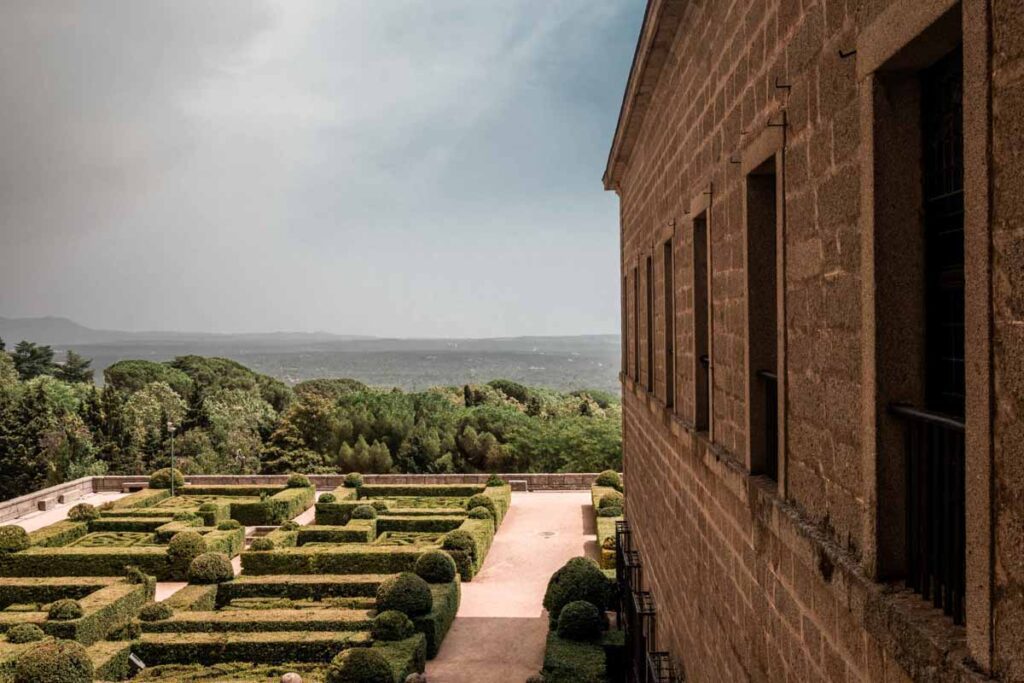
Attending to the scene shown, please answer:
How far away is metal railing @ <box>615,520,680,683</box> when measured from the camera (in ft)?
26.6

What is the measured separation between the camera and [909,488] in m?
2.75

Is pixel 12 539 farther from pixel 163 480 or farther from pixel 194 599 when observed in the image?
pixel 163 480

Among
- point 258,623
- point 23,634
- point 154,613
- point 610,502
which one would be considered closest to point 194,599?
point 154,613

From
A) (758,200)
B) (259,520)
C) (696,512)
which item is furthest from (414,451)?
(758,200)

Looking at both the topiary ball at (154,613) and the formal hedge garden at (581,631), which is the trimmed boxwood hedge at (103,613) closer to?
the topiary ball at (154,613)

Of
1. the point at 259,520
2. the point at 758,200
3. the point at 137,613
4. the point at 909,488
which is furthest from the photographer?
the point at 259,520

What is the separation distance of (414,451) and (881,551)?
35733 millimetres

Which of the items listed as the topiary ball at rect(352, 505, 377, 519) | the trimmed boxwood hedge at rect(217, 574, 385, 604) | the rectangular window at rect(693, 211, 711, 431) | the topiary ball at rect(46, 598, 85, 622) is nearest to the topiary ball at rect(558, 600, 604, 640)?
the trimmed boxwood hedge at rect(217, 574, 385, 604)

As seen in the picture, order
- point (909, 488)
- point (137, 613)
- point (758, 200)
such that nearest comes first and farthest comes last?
point (909, 488)
point (758, 200)
point (137, 613)

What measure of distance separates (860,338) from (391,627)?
1286 centimetres

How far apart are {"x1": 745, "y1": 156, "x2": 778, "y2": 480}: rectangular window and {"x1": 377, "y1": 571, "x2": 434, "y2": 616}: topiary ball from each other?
461 inches

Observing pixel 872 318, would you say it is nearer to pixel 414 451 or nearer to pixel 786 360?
pixel 786 360

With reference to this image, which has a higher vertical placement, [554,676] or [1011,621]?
[1011,621]

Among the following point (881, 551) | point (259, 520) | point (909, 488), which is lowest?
point (259, 520)
